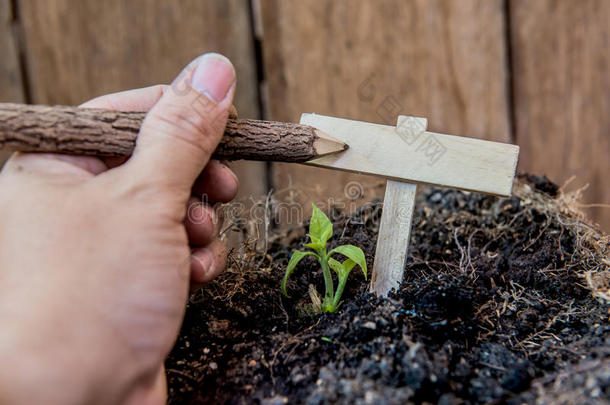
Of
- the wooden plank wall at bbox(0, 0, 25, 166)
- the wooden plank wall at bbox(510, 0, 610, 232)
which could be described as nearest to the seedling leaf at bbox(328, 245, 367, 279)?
the wooden plank wall at bbox(510, 0, 610, 232)

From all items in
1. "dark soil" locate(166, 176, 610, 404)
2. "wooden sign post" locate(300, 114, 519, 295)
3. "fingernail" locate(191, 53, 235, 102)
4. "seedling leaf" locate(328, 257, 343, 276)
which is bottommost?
"dark soil" locate(166, 176, 610, 404)

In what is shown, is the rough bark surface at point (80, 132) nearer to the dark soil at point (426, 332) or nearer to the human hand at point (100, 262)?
the human hand at point (100, 262)

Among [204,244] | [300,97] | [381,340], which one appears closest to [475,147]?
[381,340]

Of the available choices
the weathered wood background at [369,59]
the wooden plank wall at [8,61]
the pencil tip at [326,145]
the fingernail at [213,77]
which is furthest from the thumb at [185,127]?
the wooden plank wall at [8,61]

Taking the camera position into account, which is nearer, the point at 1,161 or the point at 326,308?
the point at 326,308

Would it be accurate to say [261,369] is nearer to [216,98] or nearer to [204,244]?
[204,244]

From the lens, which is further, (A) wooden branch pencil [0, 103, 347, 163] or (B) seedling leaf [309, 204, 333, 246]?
(B) seedling leaf [309, 204, 333, 246]

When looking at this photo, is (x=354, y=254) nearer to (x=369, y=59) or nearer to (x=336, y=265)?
(x=336, y=265)

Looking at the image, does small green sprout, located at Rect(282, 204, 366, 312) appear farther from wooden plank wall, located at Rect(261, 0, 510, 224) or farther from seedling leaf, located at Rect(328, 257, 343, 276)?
wooden plank wall, located at Rect(261, 0, 510, 224)
